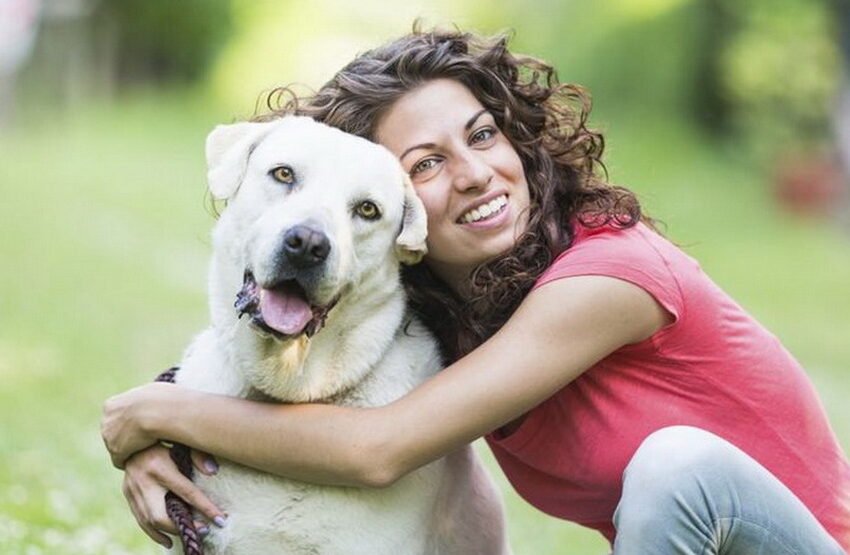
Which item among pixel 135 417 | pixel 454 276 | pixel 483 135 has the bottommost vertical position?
pixel 135 417

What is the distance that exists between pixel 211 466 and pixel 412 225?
0.73 metres

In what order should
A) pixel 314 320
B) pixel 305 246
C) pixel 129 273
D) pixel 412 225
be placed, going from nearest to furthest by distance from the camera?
pixel 305 246 < pixel 314 320 < pixel 412 225 < pixel 129 273

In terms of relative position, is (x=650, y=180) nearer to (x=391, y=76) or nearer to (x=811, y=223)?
(x=811, y=223)

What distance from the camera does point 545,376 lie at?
3.18m

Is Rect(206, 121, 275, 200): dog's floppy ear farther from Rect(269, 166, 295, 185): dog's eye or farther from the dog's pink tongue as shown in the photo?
the dog's pink tongue

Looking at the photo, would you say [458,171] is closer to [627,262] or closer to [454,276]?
[454,276]

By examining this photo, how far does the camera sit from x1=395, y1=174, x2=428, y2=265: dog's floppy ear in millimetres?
3326

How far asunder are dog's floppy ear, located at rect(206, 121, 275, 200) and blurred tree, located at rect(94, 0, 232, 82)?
59.4 ft

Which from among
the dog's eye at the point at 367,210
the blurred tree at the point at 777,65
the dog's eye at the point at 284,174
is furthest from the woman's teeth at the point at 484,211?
the blurred tree at the point at 777,65

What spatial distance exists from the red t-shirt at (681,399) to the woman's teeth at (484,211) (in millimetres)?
207

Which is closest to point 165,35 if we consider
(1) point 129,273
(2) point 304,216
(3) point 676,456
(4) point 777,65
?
(4) point 777,65

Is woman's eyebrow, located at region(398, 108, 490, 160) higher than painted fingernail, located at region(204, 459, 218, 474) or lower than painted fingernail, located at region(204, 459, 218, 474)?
higher

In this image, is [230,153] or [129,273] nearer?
[230,153]

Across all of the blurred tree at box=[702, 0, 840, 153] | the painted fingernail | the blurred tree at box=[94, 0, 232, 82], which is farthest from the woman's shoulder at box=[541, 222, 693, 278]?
the blurred tree at box=[94, 0, 232, 82]
